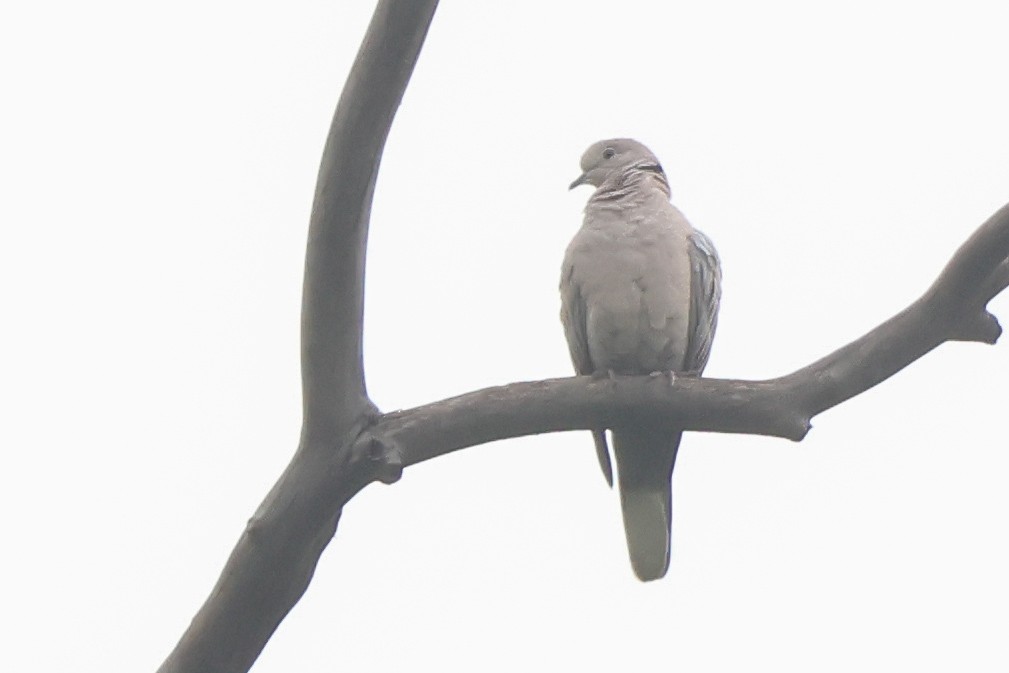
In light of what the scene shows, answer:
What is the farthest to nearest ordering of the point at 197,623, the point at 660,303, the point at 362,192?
the point at 660,303
the point at 197,623
the point at 362,192

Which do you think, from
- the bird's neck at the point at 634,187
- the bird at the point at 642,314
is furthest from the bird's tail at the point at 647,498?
the bird's neck at the point at 634,187

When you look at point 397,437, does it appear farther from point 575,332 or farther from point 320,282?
point 575,332

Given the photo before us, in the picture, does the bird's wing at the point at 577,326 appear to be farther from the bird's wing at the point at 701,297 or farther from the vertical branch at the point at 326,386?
the vertical branch at the point at 326,386

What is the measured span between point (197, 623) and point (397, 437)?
0.74 meters

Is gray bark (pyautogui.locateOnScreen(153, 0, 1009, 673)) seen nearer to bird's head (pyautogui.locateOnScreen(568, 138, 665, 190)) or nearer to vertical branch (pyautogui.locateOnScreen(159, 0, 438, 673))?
vertical branch (pyautogui.locateOnScreen(159, 0, 438, 673))

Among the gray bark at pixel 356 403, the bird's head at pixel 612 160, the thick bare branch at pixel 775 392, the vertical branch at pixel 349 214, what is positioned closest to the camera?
the vertical branch at pixel 349 214

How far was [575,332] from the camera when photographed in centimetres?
531

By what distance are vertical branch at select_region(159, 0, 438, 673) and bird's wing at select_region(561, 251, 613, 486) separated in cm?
176

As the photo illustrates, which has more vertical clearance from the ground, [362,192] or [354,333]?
[362,192]

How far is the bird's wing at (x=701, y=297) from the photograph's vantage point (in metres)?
5.27

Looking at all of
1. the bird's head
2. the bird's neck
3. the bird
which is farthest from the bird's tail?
the bird's head

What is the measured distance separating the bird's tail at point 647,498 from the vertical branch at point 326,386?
5.58 ft

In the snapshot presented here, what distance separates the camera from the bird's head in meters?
5.71

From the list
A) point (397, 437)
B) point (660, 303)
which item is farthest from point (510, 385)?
point (660, 303)
